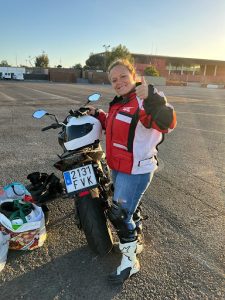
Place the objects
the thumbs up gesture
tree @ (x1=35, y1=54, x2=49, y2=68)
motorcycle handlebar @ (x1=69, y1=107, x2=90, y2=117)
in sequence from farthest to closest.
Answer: tree @ (x1=35, y1=54, x2=49, y2=68)
motorcycle handlebar @ (x1=69, y1=107, x2=90, y2=117)
the thumbs up gesture

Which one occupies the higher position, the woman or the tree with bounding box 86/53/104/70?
the tree with bounding box 86/53/104/70

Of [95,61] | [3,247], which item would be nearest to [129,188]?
[3,247]

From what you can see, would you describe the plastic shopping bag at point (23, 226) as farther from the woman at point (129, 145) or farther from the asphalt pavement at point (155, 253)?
the woman at point (129, 145)

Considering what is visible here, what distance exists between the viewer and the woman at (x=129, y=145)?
2438 mm

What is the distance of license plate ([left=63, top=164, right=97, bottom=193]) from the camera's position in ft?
9.46

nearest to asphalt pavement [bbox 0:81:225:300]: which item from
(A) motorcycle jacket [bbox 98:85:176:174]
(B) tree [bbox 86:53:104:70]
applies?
(A) motorcycle jacket [bbox 98:85:176:174]

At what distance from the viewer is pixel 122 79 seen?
2609 mm

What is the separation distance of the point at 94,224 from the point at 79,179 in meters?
0.44

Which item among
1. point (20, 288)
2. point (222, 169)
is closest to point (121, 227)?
point (20, 288)

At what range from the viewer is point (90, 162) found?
119 inches

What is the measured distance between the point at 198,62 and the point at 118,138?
111 m

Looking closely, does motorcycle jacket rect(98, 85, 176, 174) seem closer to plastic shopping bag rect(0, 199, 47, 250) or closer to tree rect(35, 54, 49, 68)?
plastic shopping bag rect(0, 199, 47, 250)

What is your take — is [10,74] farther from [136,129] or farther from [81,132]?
[136,129]

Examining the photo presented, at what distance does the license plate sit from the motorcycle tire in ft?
0.44
